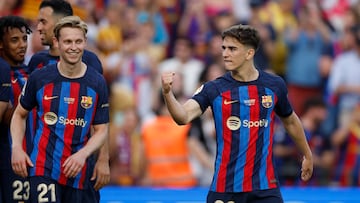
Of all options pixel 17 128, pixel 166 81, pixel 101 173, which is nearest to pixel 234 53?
pixel 166 81

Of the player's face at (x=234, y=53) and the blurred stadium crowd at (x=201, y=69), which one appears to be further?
the blurred stadium crowd at (x=201, y=69)

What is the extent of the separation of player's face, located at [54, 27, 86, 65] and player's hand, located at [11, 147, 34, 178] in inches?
32.4

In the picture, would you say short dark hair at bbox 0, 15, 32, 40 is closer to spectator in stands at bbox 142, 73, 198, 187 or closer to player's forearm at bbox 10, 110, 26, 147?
player's forearm at bbox 10, 110, 26, 147

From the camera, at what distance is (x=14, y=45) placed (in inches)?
419

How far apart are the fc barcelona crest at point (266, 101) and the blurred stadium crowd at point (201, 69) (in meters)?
4.89

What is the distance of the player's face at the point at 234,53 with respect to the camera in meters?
9.99

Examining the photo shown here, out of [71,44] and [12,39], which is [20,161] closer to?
[71,44]

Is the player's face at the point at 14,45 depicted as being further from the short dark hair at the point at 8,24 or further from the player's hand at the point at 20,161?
the player's hand at the point at 20,161

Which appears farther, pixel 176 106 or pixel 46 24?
pixel 46 24

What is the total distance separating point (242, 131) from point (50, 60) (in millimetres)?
1865

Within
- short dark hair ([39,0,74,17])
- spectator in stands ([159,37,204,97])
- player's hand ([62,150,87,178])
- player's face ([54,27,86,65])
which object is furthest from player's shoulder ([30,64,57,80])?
spectator in stands ([159,37,204,97])

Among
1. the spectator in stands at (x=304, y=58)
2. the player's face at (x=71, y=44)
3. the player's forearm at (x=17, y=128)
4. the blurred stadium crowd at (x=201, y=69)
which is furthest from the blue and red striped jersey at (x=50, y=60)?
the spectator in stands at (x=304, y=58)

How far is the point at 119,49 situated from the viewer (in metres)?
17.7

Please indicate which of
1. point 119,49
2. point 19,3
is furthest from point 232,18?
point 19,3
